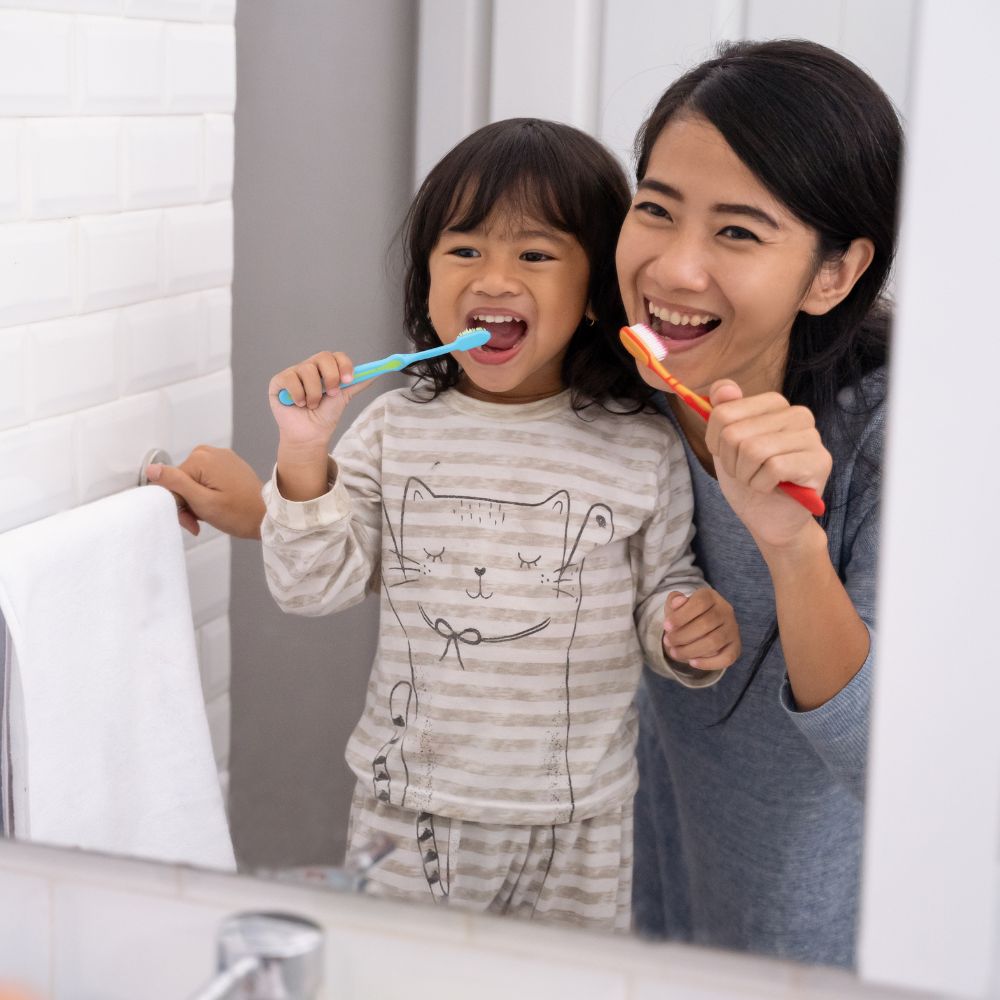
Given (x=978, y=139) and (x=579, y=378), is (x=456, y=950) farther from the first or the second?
(x=978, y=139)

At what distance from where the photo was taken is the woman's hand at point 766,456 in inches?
23.8

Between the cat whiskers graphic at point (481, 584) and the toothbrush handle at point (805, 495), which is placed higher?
the toothbrush handle at point (805, 495)

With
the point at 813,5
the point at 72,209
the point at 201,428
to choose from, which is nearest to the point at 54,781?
the point at 201,428

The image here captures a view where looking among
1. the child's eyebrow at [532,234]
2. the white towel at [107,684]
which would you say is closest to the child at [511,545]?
the child's eyebrow at [532,234]

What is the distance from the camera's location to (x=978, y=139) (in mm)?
552

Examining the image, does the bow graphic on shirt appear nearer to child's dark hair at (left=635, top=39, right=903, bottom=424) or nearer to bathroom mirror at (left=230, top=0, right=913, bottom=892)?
bathroom mirror at (left=230, top=0, right=913, bottom=892)

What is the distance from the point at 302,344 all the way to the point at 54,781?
0.30m

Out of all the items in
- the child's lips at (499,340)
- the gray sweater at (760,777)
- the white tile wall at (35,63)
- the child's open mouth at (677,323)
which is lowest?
the gray sweater at (760,777)

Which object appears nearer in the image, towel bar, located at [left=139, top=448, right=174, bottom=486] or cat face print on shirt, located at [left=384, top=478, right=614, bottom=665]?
cat face print on shirt, located at [left=384, top=478, right=614, bottom=665]

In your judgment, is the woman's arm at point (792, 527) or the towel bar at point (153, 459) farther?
the towel bar at point (153, 459)

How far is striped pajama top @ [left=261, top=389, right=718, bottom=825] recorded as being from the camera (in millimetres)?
657

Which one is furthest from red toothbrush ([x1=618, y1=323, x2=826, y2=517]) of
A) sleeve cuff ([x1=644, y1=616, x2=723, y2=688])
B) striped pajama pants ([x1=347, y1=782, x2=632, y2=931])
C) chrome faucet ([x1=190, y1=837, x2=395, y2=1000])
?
chrome faucet ([x1=190, y1=837, x2=395, y2=1000])

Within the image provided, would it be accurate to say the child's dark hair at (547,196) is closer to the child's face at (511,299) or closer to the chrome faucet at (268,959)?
the child's face at (511,299)

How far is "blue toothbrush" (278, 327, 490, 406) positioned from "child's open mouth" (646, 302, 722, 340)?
9cm
